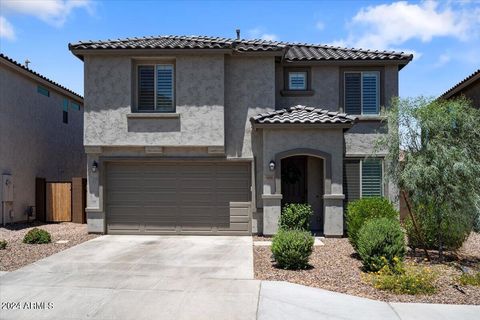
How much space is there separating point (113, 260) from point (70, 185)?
9109 mm

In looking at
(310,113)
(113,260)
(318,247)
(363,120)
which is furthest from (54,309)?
(363,120)

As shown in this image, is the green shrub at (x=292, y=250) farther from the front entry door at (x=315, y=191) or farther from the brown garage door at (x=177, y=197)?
the front entry door at (x=315, y=191)

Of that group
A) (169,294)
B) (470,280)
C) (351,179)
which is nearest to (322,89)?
(351,179)

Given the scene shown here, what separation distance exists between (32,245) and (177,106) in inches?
242

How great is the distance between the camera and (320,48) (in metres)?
17.5

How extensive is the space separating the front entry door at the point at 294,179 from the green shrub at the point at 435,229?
4467 millimetres

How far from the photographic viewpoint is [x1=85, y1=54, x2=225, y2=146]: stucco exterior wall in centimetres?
1498

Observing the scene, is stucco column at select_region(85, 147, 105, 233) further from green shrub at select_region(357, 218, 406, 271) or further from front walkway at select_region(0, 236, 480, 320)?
green shrub at select_region(357, 218, 406, 271)

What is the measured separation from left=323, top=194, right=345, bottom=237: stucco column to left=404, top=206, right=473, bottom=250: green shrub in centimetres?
245

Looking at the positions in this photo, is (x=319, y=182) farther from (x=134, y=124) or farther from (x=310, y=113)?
(x=134, y=124)

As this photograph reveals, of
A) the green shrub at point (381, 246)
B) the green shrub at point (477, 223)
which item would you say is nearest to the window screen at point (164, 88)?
the green shrub at point (381, 246)

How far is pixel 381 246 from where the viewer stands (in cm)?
953

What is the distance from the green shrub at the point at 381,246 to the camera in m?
9.48

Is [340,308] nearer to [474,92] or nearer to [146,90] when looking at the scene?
[146,90]
